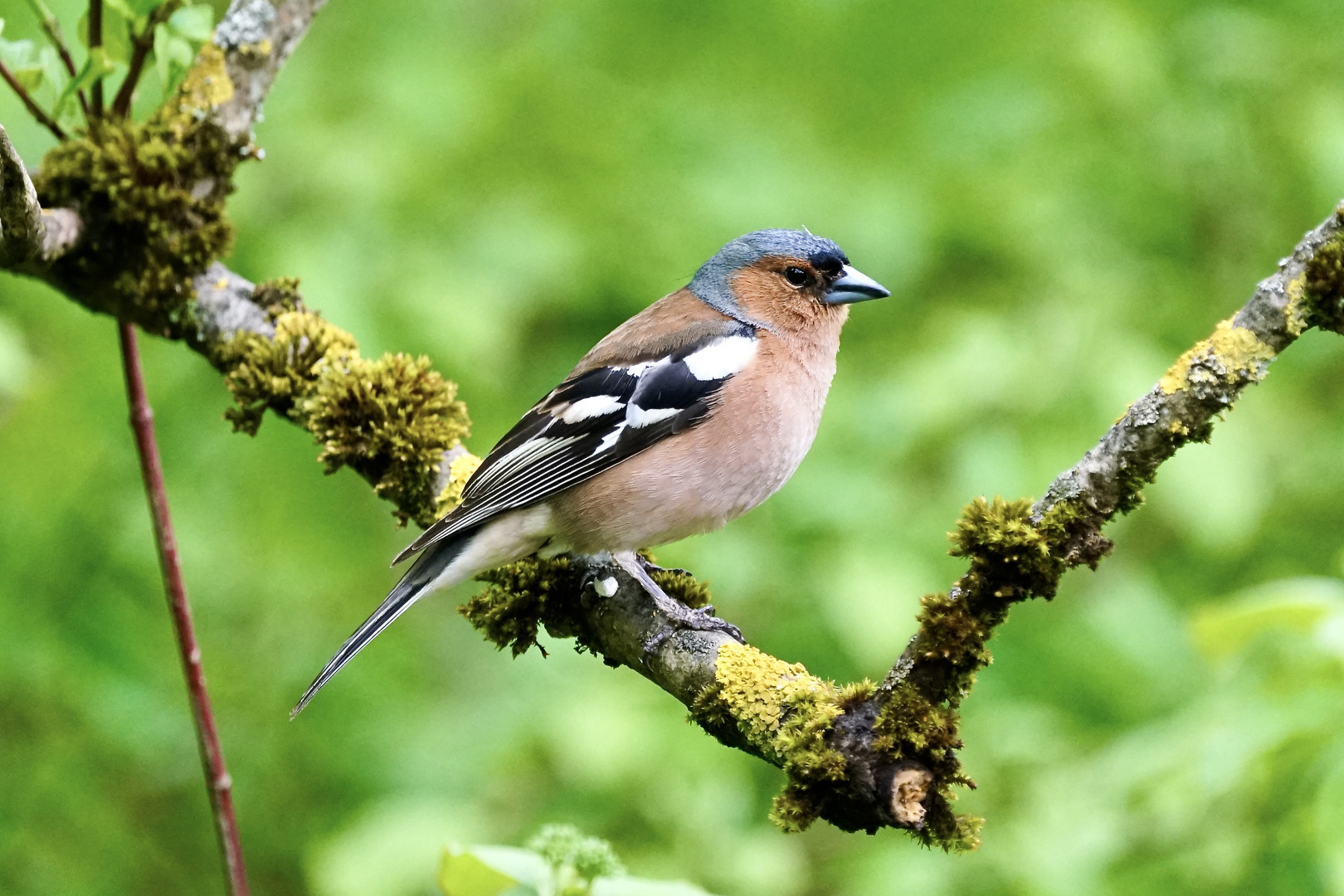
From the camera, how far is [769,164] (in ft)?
16.4

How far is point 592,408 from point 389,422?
0.65 metres

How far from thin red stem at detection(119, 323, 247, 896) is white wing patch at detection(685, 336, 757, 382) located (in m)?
1.47

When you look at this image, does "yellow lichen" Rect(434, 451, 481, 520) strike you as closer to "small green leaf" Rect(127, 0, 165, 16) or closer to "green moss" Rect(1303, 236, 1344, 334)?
"small green leaf" Rect(127, 0, 165, 16)

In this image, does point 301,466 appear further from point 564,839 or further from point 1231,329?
point 1231,329

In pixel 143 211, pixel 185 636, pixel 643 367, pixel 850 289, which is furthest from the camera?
pixel 850 289

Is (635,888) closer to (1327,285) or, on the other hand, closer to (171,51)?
(1327,285)

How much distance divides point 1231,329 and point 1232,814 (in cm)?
190

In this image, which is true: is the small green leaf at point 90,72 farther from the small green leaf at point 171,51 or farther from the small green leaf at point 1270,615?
the small green leaf at point 1270,615

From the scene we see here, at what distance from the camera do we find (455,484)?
3.20m

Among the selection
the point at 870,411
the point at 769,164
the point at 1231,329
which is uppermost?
the point at 769,164

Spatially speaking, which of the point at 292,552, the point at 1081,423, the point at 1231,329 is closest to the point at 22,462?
the point at 292,552

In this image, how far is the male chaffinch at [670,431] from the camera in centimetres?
315

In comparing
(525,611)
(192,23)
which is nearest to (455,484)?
(525,611)

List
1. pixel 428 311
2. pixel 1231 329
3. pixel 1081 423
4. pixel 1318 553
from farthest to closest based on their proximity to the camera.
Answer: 1. pixel 1318 553
2. pixel 428 311
3. pixel 1081 423
4. pixel 1231 329
